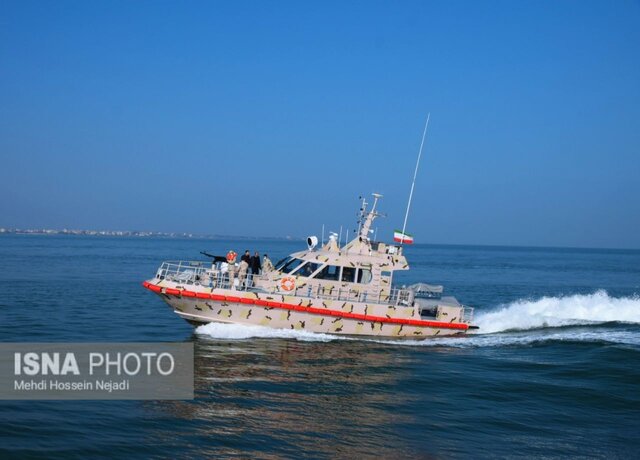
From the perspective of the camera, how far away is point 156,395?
13.0 metres

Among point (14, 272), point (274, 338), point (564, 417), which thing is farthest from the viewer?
point (14, 272)

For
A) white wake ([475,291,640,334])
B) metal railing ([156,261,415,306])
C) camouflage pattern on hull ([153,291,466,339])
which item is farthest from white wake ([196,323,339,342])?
white wake ([475,291,640,334])

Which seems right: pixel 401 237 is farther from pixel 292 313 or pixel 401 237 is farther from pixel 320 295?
pixel 292 313

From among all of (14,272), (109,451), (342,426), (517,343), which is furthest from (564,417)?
(14,272)

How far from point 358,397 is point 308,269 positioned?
6.76 m

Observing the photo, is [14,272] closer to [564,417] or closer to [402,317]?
[402,317]

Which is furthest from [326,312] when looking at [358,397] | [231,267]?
[358,397]

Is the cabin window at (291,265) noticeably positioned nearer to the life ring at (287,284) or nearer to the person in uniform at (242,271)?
the life ring at (287,284)

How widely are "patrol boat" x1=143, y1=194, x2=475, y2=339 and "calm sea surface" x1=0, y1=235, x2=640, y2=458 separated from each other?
509mm

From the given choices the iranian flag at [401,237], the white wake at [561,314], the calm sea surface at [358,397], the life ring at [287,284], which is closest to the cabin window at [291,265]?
the life ring at [287,284]

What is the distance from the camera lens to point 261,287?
19484 mm

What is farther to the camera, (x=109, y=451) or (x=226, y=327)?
(x=226, y=327)

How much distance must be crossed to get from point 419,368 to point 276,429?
643 cm

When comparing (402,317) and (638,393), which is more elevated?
(402,317)
